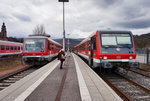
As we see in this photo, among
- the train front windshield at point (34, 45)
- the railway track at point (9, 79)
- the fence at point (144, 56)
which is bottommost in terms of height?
the railway track at point (9, 79)

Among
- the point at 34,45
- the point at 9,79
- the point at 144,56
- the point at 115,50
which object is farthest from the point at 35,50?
the point at 144,56

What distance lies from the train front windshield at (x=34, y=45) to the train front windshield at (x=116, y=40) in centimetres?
679

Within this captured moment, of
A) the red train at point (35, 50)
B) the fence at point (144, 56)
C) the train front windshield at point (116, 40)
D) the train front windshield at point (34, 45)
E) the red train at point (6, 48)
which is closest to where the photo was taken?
the train front windshield at point (116, 40)

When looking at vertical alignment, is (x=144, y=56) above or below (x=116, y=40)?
below

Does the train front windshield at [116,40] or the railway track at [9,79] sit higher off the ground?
the train front windshield at [116,40]

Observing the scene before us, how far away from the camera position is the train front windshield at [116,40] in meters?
8.44

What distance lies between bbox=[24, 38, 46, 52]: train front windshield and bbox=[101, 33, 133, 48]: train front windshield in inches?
267

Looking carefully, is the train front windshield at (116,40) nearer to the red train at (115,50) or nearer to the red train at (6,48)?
the red train at (115,50)

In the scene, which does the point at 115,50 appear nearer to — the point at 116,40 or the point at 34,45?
the point at 116,40

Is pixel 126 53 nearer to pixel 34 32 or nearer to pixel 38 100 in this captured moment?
pixel 38 100

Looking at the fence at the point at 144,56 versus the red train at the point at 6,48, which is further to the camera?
the red train at the point at 6,48

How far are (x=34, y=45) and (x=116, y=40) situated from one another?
8.13 metres

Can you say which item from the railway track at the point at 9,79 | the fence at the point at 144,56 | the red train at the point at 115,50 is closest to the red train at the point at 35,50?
the railway track at the point at 9,79

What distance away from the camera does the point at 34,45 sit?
13.1 meters
